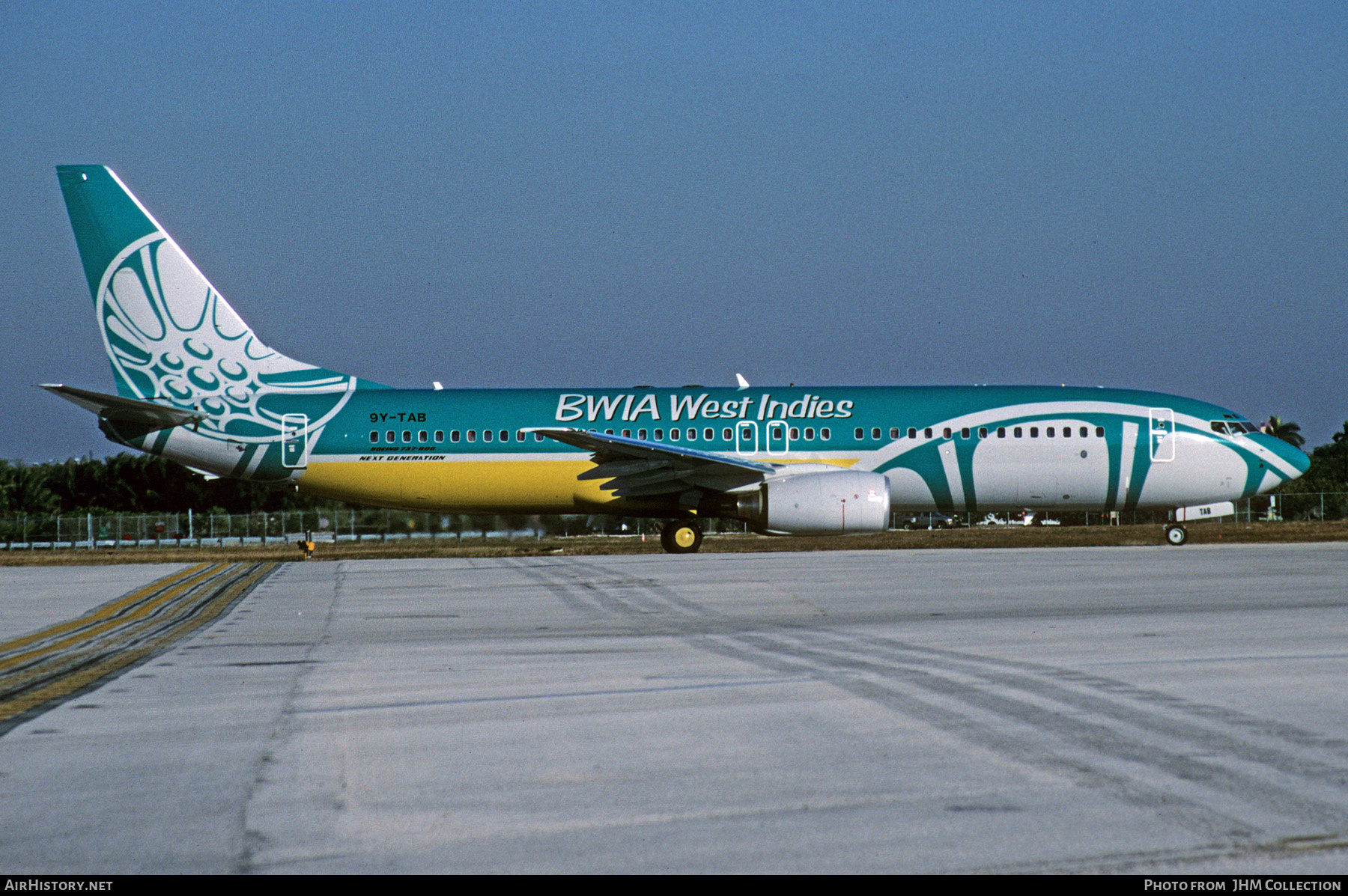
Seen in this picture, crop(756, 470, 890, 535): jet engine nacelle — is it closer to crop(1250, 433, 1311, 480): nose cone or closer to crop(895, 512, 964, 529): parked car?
crop(1250, 433, 1311, 480): nose cone

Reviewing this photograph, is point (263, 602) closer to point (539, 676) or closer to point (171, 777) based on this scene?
point (539, 676)

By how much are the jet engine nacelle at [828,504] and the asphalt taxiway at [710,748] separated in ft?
39.2

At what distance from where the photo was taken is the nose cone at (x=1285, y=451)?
27.4 meters

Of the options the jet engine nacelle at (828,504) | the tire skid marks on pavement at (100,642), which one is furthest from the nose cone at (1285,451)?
the tire skid marks on pavement at (100,642)

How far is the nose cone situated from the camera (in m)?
27.4

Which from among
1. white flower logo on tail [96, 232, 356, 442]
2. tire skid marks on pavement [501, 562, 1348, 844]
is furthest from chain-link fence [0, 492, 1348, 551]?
tire skid marks on pavement [501, 562, 1348, 844]

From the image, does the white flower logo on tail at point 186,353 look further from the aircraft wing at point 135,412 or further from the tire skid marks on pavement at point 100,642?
the tire skid marks on pavement at point 100,642

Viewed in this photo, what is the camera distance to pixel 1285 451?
1081 inches

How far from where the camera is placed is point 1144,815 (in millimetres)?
4578

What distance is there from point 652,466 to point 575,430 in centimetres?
186

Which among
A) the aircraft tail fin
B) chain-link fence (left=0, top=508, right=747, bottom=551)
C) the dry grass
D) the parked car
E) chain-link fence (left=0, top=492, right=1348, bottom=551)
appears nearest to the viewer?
the aircraft tail fin

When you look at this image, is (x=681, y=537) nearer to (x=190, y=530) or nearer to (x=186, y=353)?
(x=186, y=353)

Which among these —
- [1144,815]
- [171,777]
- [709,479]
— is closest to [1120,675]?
[1144,815]

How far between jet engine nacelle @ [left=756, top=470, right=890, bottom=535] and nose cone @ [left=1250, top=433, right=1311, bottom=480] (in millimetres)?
8922
